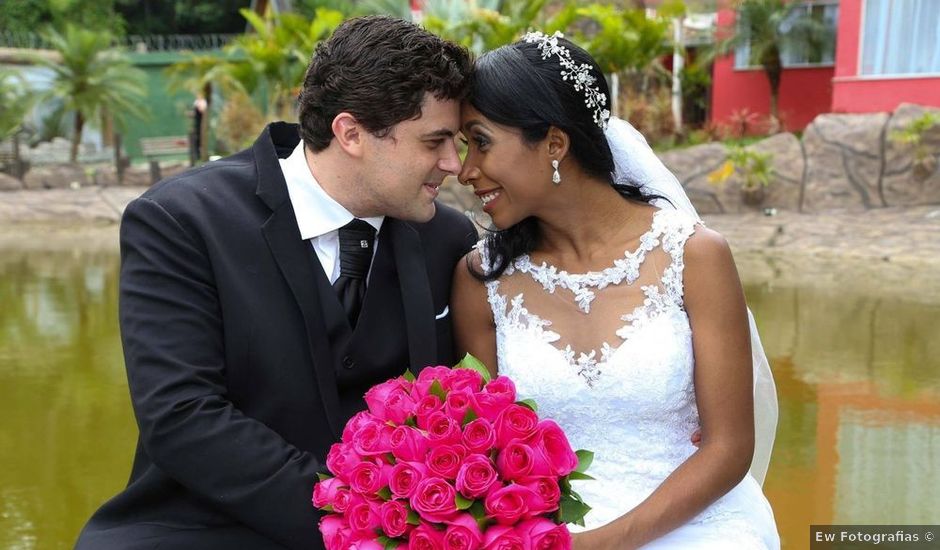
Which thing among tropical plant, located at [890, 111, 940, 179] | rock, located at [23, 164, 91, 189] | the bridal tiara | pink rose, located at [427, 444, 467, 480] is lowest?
rock, located at [23, 164, 91, 189]

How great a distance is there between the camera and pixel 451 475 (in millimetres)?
1984

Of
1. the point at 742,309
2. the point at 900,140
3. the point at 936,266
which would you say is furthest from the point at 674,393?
the point at 900,140

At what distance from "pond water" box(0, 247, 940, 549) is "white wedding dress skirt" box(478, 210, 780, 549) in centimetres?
178

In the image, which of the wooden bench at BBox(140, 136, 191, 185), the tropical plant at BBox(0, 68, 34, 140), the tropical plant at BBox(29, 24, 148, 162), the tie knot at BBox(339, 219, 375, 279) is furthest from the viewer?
the wooden bench at BBox(140, 136, 191, 185)

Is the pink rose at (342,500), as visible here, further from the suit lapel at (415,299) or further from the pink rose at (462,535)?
the suit lapel at (415,299)

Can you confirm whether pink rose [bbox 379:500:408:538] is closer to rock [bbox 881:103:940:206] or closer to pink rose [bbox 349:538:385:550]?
pink rose [bbox 349:538:385:550]

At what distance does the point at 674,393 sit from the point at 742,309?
28 cm

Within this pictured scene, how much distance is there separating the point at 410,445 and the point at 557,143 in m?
1.01

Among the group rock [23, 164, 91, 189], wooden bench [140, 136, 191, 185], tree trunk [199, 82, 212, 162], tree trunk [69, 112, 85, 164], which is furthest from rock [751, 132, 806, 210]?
wooden bench [140, 136, 191, 185]

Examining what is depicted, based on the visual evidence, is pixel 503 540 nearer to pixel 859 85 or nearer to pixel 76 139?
pixel 859 85

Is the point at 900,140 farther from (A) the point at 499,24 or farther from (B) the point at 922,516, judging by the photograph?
(B) the point at 922,516

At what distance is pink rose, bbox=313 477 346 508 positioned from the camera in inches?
85.1

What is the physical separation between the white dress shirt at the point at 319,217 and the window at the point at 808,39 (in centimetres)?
1573

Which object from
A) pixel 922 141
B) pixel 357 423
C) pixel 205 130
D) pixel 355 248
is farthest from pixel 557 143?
pixel 205 130
